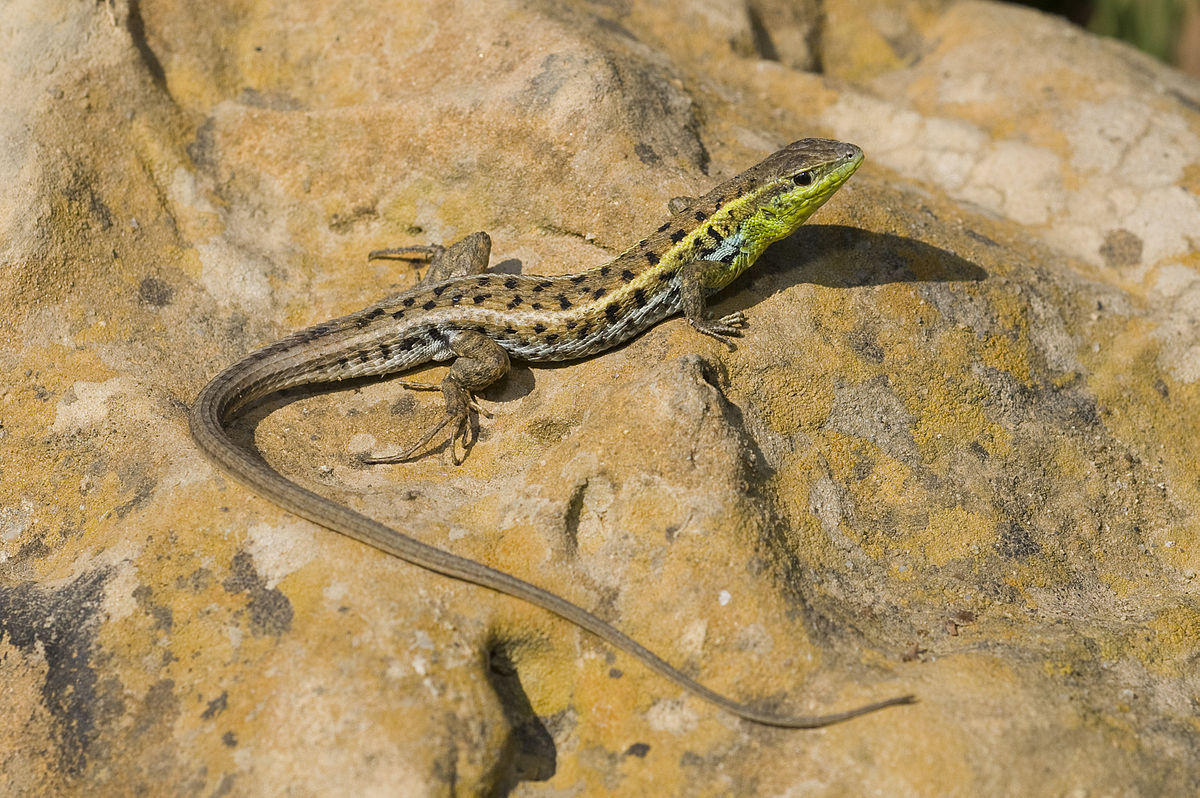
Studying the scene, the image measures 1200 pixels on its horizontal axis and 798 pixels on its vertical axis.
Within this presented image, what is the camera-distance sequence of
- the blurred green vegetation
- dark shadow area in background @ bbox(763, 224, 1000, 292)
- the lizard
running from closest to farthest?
the lizard
dark shadow area in background @ bbox(763, 224, 1000, 292)
the blurred green vegetation

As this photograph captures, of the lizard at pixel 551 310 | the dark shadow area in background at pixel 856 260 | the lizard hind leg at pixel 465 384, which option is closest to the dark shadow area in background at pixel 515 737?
the lizard hind leg at pixel 465 384

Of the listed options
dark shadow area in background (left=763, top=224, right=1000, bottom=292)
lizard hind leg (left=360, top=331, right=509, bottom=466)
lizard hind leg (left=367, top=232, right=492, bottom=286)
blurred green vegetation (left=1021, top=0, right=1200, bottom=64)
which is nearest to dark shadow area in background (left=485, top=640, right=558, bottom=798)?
lizard hind leg (left=360, top=331, right=509, bottom=466)

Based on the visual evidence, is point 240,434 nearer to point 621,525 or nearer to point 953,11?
point 621,525

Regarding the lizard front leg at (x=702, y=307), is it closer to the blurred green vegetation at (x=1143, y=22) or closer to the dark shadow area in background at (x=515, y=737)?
the dark shadow area in background at (x=515, y=737)

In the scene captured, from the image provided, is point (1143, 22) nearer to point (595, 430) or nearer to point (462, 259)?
point (462, 259)

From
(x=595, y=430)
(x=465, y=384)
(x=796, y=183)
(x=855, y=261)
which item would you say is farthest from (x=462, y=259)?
(x=855, y=261)

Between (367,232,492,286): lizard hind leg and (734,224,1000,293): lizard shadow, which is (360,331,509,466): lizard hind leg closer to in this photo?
(367,232,492,286): lizard hind leg

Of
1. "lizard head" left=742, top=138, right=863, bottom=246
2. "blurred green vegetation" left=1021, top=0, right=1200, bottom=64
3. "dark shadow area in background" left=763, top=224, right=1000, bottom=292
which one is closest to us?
"lizard head" left=742, top=138, right=863, bottom=246
